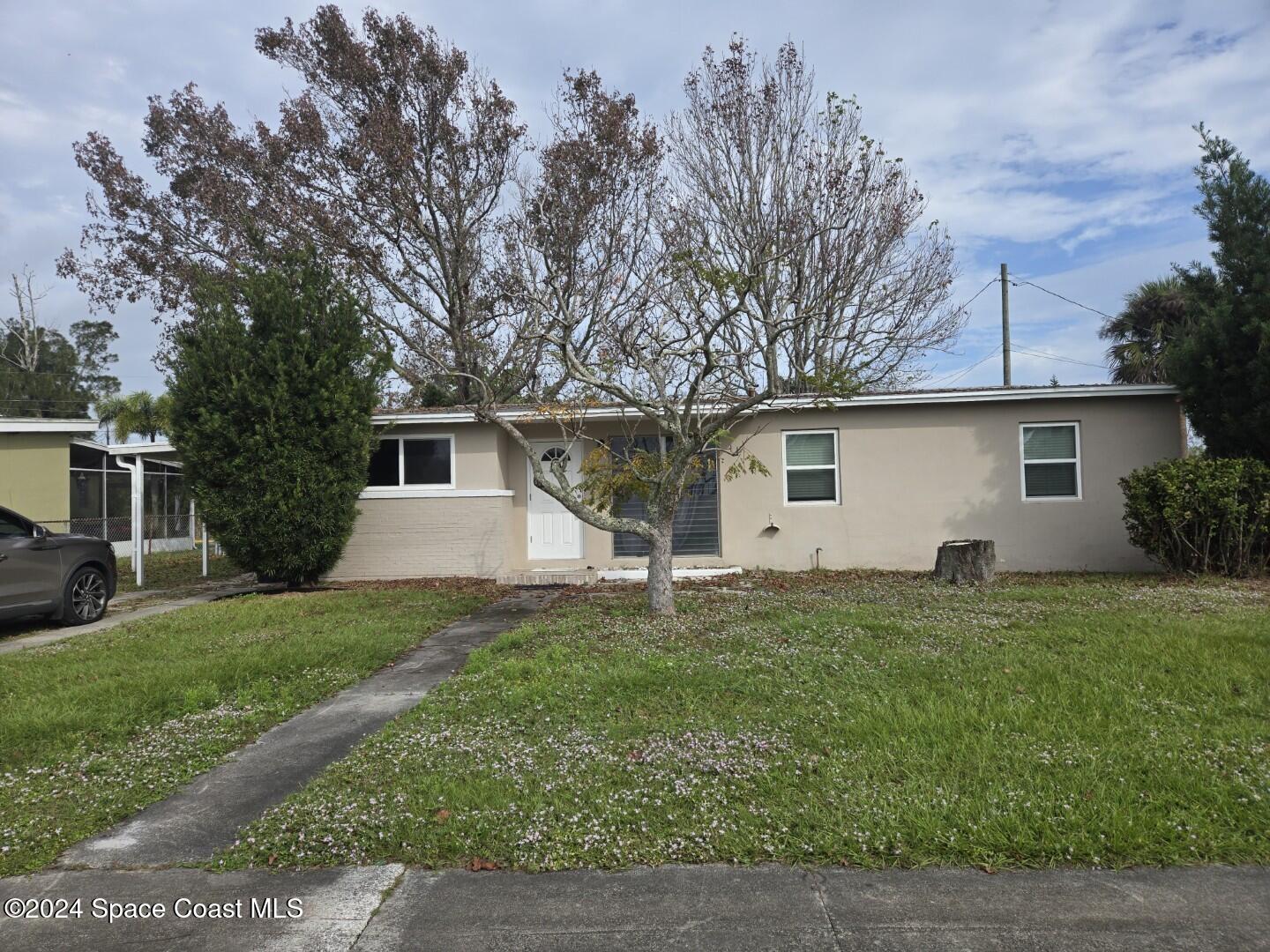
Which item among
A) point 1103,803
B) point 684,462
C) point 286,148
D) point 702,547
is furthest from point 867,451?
point 286,148

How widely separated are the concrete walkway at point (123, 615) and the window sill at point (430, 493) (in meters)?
2.08

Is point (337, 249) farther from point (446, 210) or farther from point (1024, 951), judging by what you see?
point (1024, 951)

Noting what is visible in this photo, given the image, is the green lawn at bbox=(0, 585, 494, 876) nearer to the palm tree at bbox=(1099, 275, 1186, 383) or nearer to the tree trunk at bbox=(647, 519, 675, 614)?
the tree trunk at bbox=(647, 519, 675, 614)

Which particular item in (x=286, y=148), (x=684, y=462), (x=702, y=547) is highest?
(x=286, y=148)

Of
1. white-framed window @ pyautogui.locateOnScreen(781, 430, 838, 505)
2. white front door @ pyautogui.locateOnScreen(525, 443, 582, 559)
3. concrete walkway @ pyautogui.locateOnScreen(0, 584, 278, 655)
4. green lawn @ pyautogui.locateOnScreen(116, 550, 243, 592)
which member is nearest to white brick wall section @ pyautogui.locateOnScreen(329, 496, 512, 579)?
white front door @ pyautogui.locateOnScreen(525, 443, 582, 559)

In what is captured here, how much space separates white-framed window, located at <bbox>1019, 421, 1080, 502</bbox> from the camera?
42.4 ft

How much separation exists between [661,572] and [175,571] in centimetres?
1212

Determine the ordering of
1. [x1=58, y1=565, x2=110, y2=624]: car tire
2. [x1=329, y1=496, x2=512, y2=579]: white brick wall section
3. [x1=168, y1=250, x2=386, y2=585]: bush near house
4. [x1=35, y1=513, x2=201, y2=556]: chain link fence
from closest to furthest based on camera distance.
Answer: [x1=58, y1=565, x2=110, y2=624]: car tire → [x1=168, y1=250, x2=386, y2=585]: bush near house → [x1=329, y1=496, x2=512, y2=579]: white brick wall section → [x1=35, y1=513, x2=201, y2=556]: chain link fence

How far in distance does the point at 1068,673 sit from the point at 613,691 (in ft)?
10.4

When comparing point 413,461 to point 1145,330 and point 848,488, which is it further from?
point 1145,330

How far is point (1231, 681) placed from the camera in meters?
5.55

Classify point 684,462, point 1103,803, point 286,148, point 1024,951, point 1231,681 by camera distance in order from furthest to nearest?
1. point 286,148
2. point 684,462
3. point 1231,681
4. point 1103,803
5. point 1024,951

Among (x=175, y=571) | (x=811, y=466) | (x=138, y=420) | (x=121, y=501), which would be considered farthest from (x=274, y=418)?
(x=138, y=420)

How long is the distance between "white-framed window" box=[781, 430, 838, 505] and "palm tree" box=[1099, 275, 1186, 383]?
10.9 m
